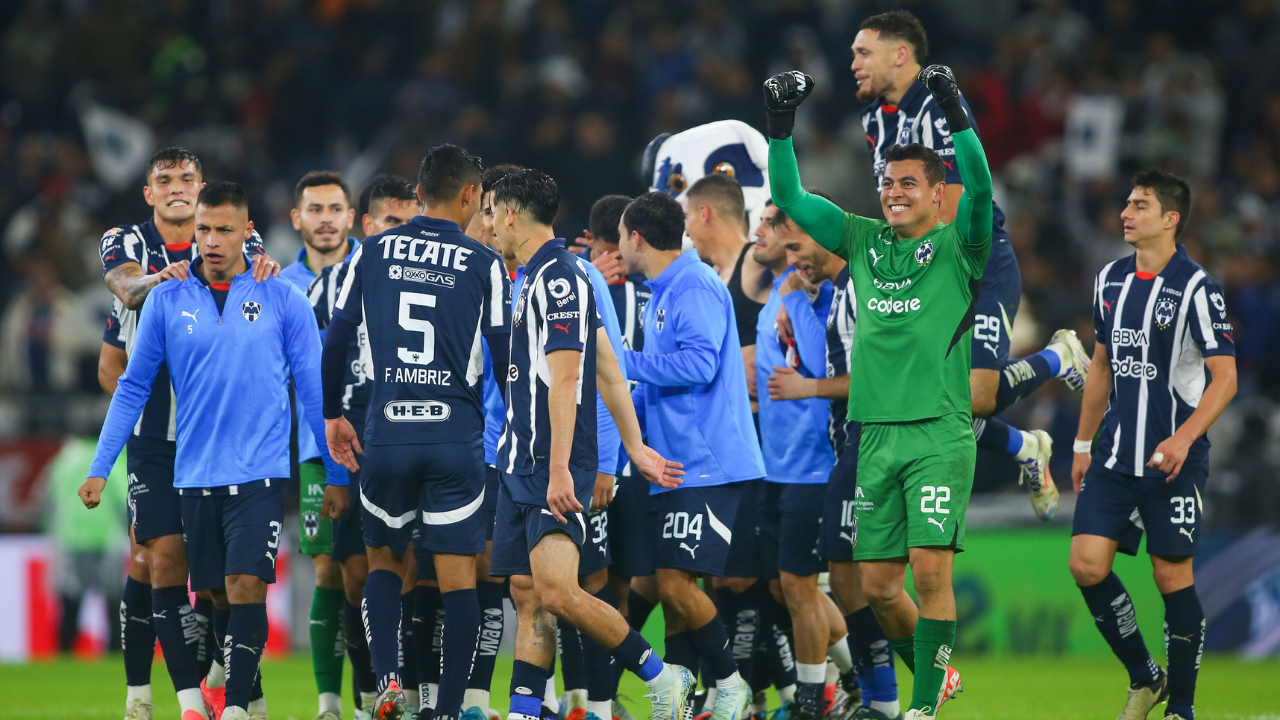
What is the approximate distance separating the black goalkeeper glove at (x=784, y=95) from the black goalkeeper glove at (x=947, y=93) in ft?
1.82

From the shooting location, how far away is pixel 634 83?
18172 millimetres

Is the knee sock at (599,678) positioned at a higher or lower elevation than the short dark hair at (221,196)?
lower

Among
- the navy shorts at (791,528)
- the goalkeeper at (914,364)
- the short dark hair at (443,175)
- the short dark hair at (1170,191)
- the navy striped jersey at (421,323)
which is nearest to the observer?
the goalkeeper at (914,364)

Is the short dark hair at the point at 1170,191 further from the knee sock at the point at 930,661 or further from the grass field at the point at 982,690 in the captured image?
the grass field at the point at 982,690

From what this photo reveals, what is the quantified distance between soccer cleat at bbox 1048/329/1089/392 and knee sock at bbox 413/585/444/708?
4.35 m

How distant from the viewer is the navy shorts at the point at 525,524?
6605mm

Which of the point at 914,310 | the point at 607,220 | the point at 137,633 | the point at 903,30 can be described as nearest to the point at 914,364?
the point at 914,310

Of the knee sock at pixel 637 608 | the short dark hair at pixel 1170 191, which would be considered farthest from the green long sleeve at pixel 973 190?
the knee sock at pixel 637 608

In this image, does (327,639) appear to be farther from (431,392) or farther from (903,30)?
(903,30)

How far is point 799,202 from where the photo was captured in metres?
7.12

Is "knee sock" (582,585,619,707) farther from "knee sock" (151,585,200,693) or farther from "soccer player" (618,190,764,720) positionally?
"knee sock" (151,585,200,693)

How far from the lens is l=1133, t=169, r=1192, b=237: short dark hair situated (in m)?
7.92

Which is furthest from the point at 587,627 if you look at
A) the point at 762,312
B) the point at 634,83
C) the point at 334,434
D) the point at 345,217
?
the point at 634,83

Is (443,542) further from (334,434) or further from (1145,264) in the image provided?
(1145,264)
